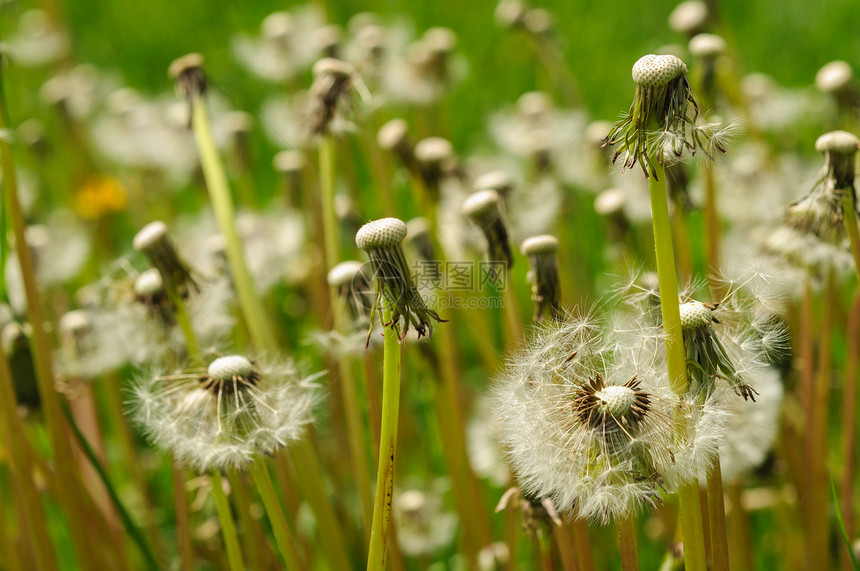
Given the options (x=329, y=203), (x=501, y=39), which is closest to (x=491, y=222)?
(x=329, y=203)

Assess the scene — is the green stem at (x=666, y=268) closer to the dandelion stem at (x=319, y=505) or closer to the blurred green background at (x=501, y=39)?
the dandelion stem at (x=319, y=505)

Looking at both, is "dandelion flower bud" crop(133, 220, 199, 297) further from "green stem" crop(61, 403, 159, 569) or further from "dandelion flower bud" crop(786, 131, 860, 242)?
"dandelion flower bud" crop(786, 131, 860, 242)

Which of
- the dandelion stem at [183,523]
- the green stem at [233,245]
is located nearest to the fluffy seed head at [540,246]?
the green stem at [233,245]

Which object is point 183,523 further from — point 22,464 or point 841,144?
point 841,144

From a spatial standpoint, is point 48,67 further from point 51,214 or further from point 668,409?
point 668,409

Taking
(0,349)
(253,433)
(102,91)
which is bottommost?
(253,433)

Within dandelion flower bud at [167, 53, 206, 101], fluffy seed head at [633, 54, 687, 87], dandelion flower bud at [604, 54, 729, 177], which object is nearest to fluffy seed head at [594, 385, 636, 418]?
dandelion flower bud at [604, 54, 729, 177]

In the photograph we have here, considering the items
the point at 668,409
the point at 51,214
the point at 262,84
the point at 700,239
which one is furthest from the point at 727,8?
the point at 668,409

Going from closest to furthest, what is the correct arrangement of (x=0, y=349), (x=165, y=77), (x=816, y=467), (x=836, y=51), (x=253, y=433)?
1. (x=253, y=433)
2. (x=0, y=349)
3. (x=816, y=467)
4. (x=836, y=51)
5. (x=165, y=77)
